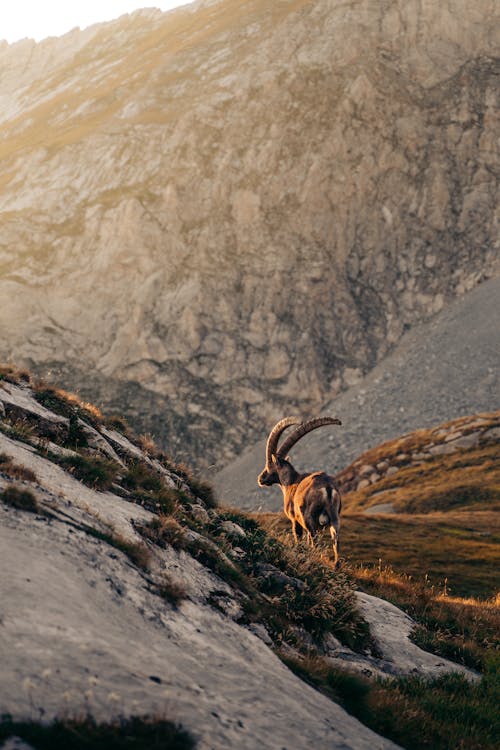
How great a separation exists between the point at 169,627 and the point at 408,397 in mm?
75064

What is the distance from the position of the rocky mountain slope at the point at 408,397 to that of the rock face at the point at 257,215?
4409 millimetres

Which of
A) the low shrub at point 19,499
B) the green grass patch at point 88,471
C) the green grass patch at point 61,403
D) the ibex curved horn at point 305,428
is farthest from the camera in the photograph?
the ibex curved horn at point 305,428

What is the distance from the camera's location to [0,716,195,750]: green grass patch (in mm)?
4688

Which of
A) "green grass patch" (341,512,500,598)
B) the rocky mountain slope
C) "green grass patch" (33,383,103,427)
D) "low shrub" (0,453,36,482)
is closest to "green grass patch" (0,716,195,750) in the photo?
"low shrub" (0,453,36,482)

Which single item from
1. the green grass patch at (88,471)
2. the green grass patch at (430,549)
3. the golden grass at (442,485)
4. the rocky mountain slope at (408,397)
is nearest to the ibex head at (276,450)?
the green grass patch at (430,549)

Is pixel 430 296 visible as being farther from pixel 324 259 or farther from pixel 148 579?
pixel 148 579

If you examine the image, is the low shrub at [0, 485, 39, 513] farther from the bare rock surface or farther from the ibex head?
the ibex head

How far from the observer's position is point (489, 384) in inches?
3073

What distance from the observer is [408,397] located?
7962cm

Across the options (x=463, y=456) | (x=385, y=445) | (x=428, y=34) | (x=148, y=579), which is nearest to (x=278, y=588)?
(x=148, y=579)

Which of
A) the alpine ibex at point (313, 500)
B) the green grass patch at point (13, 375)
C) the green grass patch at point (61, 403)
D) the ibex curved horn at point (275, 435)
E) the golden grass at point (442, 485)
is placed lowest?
the golden grass at point (442, 485)

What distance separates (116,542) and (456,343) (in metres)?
79.9

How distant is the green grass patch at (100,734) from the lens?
469 cm

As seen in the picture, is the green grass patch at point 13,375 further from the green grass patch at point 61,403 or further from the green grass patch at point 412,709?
the green grass patch at point 412,709
